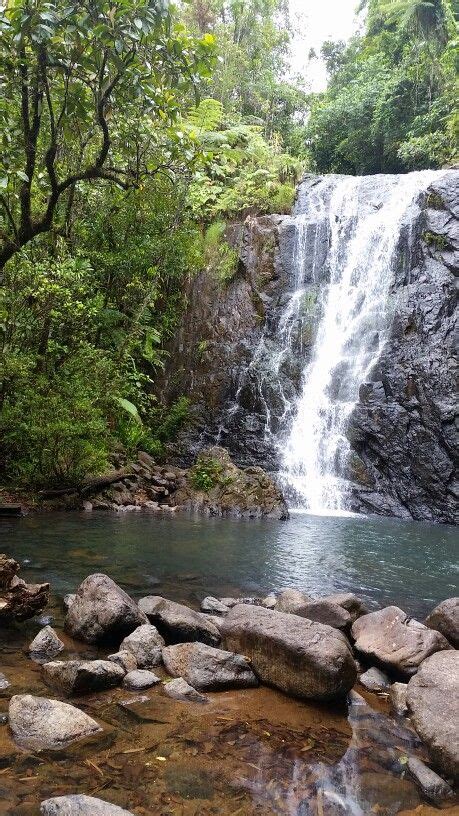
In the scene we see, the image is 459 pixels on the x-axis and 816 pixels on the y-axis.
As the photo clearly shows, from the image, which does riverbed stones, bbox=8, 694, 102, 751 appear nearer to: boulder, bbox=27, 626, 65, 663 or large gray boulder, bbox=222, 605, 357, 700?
boulder, bbox=27, 626, 65, 663

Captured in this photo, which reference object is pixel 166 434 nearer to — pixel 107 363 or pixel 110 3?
pixel 107 363

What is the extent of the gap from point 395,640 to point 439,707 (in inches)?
44.8

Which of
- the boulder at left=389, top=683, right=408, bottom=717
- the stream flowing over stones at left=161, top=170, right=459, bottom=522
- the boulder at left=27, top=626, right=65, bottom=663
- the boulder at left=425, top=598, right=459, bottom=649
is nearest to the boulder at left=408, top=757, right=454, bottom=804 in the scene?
the boulder at left=389, top=683, right=408, bottom=717

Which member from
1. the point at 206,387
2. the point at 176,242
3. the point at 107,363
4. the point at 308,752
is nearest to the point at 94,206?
the point at 176,242

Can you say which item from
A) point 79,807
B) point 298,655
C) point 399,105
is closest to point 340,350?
point 399,105

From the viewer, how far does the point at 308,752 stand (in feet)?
10.0

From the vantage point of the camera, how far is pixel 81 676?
343cm

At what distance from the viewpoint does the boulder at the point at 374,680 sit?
401 centimetres

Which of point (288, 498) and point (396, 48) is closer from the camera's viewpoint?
point (288, 498)

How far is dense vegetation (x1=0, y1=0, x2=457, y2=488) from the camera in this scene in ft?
16.2

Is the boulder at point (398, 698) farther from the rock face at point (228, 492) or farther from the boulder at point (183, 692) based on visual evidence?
the rock face at point (228, 492)

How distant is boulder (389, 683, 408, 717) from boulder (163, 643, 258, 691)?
2.94ft

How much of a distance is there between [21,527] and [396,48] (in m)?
25.8

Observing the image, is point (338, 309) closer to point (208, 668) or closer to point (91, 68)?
point (91, 68)
